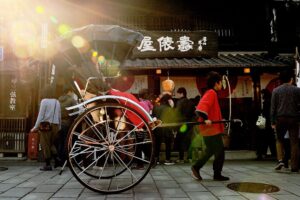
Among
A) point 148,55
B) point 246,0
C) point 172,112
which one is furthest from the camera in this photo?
point 246,0

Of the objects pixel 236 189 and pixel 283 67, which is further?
pixel 283 67

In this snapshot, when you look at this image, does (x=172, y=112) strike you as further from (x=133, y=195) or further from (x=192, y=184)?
(x=133, y=195)

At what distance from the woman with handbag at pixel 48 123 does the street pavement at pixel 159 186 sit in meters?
0.65

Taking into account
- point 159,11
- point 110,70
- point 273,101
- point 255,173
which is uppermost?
point 159,11

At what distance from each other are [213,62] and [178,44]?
1.93 metres

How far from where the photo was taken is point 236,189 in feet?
17.8

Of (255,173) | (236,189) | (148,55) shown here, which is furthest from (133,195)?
(148,55)

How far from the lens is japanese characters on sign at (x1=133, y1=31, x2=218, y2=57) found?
494 inches

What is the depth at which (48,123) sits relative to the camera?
8141 millimetres

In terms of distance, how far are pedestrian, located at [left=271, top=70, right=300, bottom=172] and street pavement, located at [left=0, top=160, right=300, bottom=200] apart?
558 mm

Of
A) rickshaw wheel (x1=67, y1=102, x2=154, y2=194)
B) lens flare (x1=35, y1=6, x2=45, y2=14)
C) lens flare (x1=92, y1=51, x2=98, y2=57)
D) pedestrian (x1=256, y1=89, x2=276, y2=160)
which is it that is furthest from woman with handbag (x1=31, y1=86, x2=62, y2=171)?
pedestrian (x1=256, y1=89, x2=276, y2=160)

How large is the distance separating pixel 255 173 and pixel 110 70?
4.68 m

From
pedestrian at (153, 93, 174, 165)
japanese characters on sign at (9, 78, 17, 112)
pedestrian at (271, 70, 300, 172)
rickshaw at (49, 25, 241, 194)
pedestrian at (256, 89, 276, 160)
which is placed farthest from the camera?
japanese characters on sign at (9, 78, 17, 112)

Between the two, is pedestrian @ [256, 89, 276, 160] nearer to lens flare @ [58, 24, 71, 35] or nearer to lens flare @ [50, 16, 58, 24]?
lens flare @ [58, 24, 71, 35]
